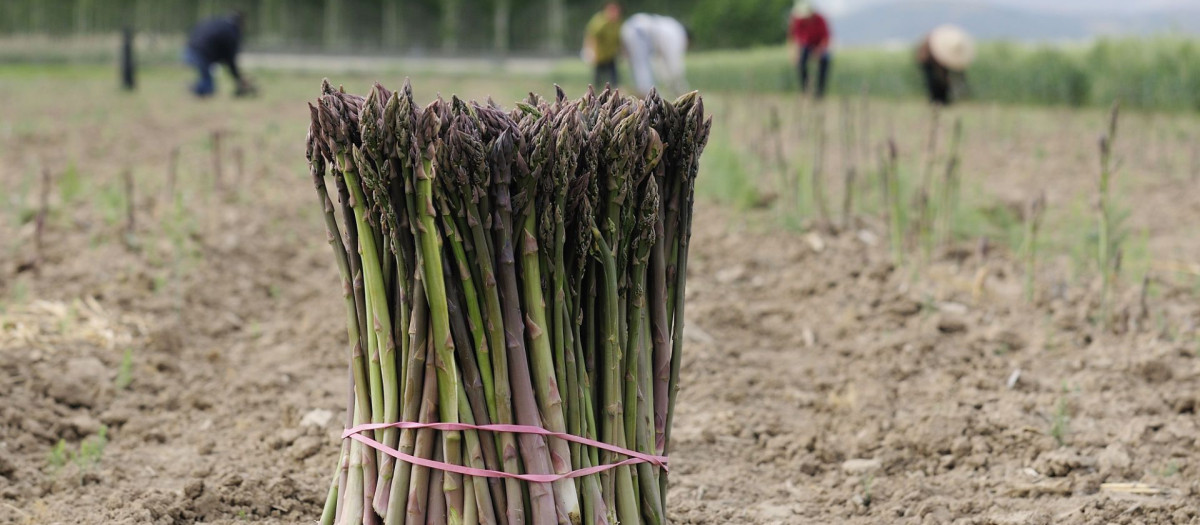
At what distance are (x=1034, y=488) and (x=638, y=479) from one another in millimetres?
1366

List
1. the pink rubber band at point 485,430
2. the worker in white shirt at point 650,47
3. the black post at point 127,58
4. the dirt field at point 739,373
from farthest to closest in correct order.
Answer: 1. the black post at point 127,58
2. the worker in white shirt at point 650,47
3. the dirt field at point 739,373
4. the pink rubber band at point 485,430

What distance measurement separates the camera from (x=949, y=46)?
16000 millimetres

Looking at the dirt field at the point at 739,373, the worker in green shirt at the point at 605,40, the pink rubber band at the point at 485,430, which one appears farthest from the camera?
the worker in green shirt at the point at 605,40

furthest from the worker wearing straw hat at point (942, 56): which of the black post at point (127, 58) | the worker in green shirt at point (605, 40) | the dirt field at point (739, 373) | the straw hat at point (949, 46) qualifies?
the black post at point (127, 58)

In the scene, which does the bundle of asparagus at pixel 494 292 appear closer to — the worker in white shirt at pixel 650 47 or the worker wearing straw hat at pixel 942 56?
the worker in white shirt at pixel 650 47

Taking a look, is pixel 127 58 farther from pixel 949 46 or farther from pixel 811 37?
pixel 949 46

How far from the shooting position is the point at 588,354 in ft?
7.41

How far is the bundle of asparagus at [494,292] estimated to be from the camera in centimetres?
204

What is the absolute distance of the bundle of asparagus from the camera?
204 cm

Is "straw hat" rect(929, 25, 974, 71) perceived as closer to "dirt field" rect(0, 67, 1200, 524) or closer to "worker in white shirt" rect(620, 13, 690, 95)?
"worker in white shirt" rect(620, 13, 690, 95)

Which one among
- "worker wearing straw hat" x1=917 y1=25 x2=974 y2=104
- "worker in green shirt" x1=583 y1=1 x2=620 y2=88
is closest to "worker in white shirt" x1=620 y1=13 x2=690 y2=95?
"worker in green shirt" x1=583 y1=1 x2=620 y2=88

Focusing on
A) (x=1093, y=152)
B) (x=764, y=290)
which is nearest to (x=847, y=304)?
(x=764, y=290)

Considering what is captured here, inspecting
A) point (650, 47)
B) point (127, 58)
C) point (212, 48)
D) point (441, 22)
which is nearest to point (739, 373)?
point (650, 47)

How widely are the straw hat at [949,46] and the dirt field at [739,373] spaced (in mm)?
9309
